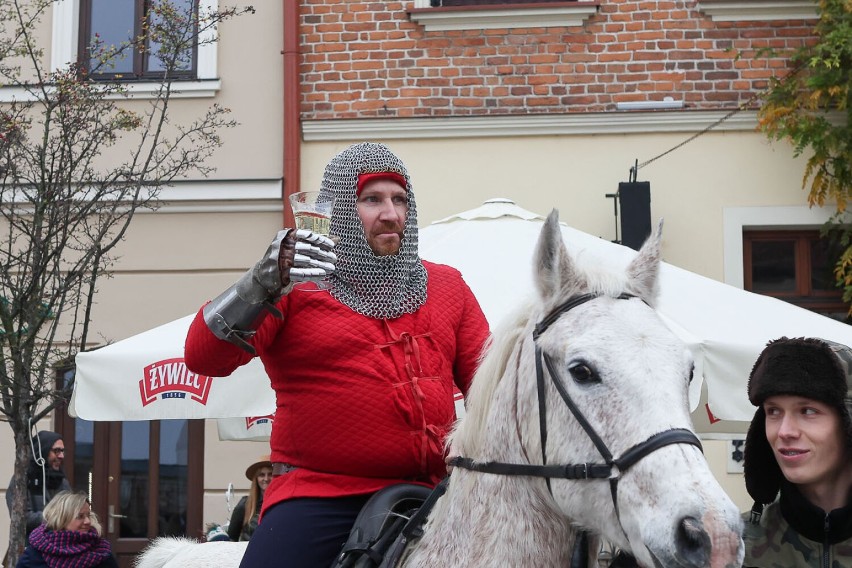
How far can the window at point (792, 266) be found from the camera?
9.29 m

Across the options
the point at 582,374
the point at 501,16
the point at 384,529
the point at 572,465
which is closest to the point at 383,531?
the point at 384,529

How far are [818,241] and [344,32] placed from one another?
450 centimetres

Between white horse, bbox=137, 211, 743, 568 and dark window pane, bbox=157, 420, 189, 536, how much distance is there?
7.12m

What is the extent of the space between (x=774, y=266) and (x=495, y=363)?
732 cm

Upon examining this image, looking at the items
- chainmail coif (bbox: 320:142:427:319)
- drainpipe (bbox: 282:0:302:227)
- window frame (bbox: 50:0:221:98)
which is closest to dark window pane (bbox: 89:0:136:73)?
window frame (bbox: 50:0:221:98)

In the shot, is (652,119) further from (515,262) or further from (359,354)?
(359,354)

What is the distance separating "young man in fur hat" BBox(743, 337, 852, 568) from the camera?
103 inches

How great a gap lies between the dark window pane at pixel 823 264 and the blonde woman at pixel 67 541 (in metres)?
6.20

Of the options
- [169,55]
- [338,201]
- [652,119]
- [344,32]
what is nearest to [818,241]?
[652,119]

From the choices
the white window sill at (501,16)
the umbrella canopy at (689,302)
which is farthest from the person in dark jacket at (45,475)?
the white window sill at (501,16)

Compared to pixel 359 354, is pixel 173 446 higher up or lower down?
lower down

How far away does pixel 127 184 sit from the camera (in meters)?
7.32

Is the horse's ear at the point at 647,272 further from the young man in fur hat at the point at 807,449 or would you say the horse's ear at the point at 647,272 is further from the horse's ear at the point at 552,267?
the young man in fur hat at the point at 807,449

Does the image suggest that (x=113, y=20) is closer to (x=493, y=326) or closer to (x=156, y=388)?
(x=156, y=388)
